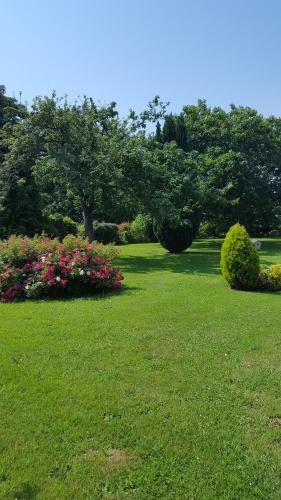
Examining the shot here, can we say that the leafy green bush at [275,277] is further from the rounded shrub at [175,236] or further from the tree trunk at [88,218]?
the tree trunk at [88,218]

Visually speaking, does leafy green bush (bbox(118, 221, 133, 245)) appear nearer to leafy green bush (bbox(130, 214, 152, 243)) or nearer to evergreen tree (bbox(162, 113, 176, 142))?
leafy green bush (bbox(130, 214, 152, 243))

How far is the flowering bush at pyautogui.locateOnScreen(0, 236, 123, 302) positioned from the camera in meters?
8.04

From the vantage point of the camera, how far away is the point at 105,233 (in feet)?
79.7

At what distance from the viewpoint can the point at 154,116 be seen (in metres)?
17.5

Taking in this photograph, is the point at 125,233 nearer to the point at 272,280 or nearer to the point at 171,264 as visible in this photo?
the point at 171,264

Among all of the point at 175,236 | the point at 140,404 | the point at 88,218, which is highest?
the point at 88,218

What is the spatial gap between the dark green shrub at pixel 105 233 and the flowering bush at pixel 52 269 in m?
14.9

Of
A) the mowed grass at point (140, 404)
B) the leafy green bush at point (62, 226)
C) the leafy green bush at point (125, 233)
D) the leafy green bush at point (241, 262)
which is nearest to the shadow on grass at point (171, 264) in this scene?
the leafy green bush at point (241, 262)

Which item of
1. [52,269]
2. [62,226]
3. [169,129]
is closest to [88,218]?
[62,226]

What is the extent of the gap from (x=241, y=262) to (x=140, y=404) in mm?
5505

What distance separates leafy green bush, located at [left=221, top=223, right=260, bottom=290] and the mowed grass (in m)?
1.97

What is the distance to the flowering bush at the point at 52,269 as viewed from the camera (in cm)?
804

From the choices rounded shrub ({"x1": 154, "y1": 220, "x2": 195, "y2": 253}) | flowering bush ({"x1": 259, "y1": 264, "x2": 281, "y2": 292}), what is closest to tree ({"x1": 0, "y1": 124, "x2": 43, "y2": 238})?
rounded shrub ({"x1": 154, "y1": 220, "x2": 195, "y2": 253})

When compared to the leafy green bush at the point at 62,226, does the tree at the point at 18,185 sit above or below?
above
